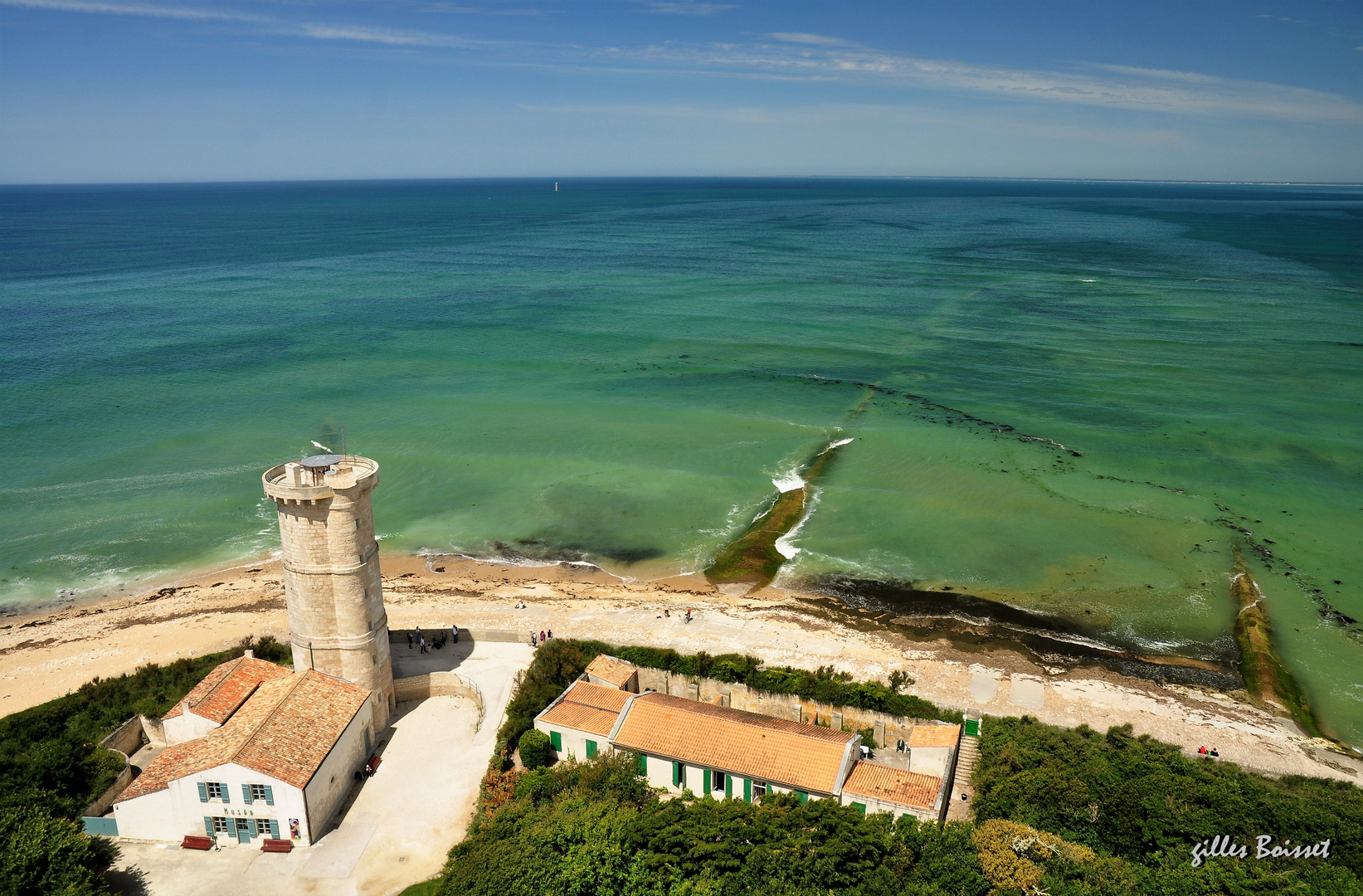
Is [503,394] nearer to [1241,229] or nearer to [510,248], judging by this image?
[510,248]

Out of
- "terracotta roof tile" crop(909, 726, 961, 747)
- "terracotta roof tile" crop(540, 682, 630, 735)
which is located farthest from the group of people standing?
"terracotta roof tile" crop(909, 726, 961, 747)

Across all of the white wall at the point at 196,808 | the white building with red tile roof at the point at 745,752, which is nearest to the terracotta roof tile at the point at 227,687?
the white wall at the point at 196,808

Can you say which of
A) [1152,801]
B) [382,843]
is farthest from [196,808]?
[1152,801]

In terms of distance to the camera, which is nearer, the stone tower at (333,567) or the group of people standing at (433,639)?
the stone tower at (333,567)

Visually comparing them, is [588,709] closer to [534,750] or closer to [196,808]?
[534,750]

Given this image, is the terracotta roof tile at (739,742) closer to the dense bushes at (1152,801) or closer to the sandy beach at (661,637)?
the dense bushes at (1152,801)

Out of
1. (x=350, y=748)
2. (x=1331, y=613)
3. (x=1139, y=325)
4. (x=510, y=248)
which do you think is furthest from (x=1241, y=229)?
(x=350, y=748)
